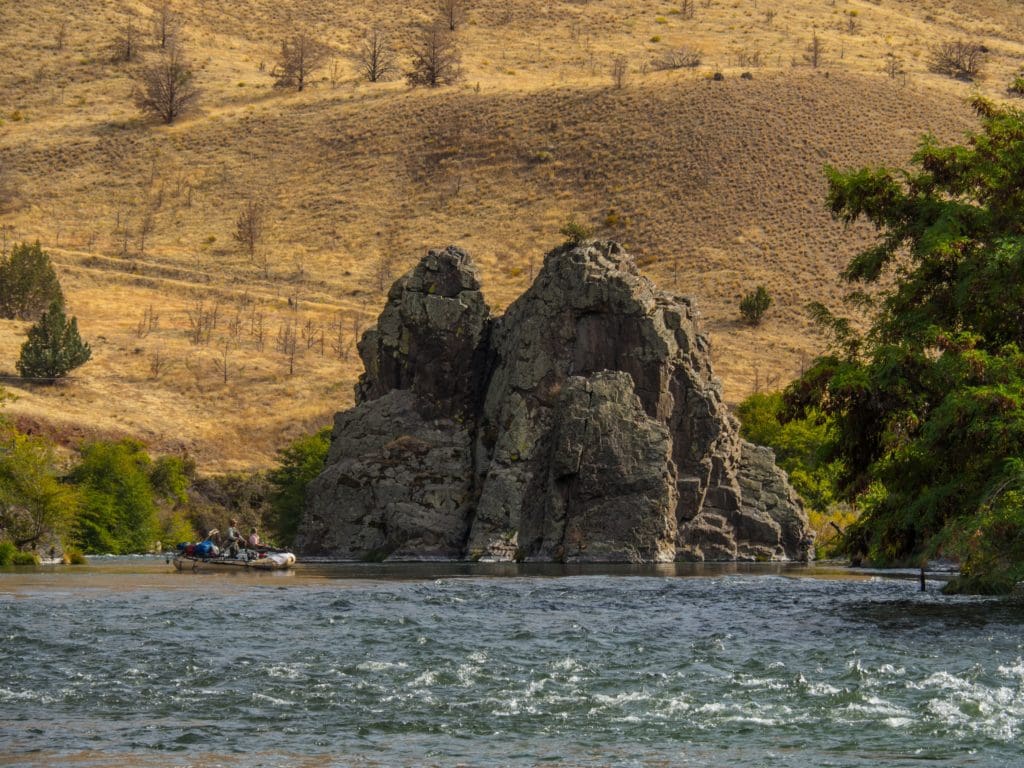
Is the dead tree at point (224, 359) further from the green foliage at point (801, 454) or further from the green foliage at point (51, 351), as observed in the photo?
the green foliage at point (801, 454)

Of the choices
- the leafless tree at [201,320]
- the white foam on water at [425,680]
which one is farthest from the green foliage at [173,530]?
the white foam on water at [425,680]

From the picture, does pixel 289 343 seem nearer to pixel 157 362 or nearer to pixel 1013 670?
pixel 157 362

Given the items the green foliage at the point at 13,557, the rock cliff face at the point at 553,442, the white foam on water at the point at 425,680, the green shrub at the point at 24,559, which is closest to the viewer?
the white foam on water at the point at 425,680

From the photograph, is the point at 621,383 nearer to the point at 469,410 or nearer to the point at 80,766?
the point at 469,410

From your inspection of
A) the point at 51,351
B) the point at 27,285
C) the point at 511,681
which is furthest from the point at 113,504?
the point at 511,681

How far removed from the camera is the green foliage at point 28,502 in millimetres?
88500

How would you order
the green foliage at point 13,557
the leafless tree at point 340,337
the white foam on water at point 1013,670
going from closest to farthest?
1. the white foam on water at point 1013,670
2. the green foliage at point 13,557
3. the leafless tree at point 340,337

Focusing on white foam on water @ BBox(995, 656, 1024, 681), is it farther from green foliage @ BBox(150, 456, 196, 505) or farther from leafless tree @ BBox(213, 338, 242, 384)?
leafless tree @ BBox(213, 338, 242, 384)

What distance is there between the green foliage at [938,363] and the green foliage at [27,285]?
118196 mm

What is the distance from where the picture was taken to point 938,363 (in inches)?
1593

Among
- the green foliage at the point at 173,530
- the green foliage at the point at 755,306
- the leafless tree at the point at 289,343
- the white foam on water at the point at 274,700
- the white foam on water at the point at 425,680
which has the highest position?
the green foliage at the point at 755,306

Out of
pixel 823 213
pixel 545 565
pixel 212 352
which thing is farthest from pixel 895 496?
pixel 823 213

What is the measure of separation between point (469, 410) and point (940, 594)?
56277 millimetres

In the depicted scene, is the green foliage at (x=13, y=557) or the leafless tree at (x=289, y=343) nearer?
the green foliage at (x=13, y=557)
